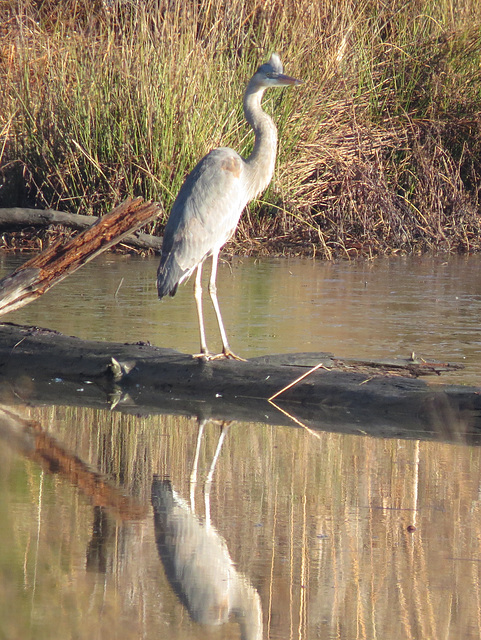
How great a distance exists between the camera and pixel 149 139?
35.4ft

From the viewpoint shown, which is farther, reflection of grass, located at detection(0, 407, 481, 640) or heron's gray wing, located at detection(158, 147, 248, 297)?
heron's gray wing, located at detection(158, 147, 248, 297)

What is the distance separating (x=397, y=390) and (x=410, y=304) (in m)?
3.44

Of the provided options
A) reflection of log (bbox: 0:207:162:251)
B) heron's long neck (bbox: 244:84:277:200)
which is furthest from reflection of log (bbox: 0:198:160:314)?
reflection of log (bbox: 0:207:162:251)

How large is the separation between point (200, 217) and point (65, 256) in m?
0.91

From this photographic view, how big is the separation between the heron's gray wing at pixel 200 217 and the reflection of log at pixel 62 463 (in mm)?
1368

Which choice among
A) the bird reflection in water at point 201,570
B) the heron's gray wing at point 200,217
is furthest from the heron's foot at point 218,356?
the bird reflection in water at point 201,570

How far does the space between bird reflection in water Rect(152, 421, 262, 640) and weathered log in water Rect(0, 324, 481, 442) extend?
1310mm

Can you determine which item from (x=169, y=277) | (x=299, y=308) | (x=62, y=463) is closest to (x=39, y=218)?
(x=299, y=308)

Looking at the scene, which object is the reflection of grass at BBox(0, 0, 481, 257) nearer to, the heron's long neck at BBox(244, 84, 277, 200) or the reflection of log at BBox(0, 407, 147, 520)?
the heron's long neck at BBox(244, 84, 277, 200)

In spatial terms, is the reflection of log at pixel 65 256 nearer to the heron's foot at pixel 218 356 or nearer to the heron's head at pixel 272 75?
the heron's foot at pixel 218 356

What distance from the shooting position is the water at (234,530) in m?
2.96

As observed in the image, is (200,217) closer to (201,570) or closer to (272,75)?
(272,75)

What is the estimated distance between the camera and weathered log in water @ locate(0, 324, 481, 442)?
497 centimetres

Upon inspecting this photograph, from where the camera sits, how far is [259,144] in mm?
6789
